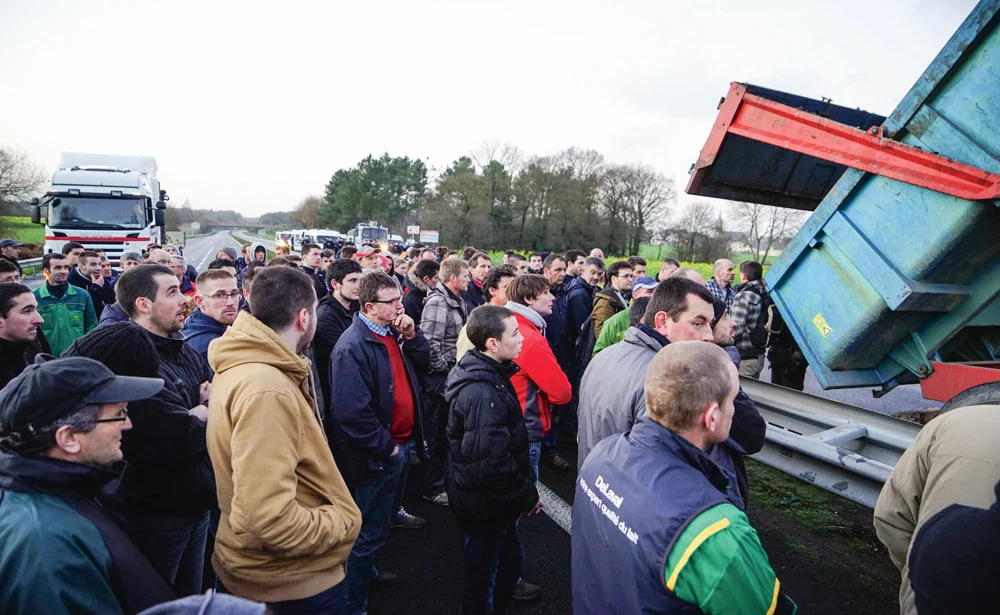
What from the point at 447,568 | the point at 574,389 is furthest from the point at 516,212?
the point at 447,568

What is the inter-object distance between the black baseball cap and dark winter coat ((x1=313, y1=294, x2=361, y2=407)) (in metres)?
2.38

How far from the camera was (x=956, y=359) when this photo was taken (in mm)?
4332

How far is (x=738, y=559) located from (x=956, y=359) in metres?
4.48

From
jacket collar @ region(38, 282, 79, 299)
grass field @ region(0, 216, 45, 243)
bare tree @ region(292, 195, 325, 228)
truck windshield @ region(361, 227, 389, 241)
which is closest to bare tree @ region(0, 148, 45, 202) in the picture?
grass field @ region(0, 216, 45, 243)

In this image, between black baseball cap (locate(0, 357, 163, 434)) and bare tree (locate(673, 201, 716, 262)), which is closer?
black baseball cap (locate(0, 357, 163, 434))

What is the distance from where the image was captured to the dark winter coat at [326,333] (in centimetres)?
413

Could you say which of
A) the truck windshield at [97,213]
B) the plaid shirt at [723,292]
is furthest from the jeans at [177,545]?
the truck windshield at [97,213]

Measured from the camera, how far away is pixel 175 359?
9.77 ft

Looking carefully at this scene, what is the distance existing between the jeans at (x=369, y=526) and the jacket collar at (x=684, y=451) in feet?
6.34

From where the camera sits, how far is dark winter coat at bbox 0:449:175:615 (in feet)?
4.08

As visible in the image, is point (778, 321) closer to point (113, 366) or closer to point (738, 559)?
point (738, 559)

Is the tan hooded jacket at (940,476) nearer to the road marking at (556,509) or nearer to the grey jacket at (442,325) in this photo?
the road marking at (556,509)

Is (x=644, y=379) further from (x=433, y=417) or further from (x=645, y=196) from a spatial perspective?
(x=645, y=196)

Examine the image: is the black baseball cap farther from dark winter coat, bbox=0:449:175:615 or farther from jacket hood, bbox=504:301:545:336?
jacket hood, bbox=504:301:545:336
